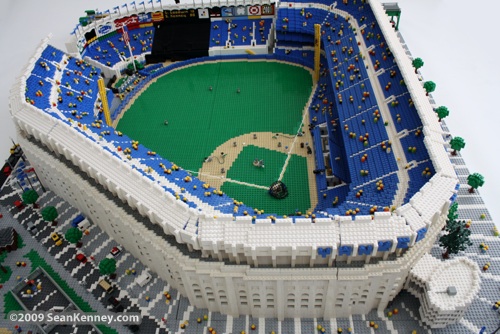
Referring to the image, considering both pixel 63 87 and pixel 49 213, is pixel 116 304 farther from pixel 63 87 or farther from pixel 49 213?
pixel 63 87

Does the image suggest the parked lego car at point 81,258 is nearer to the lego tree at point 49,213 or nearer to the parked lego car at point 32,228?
the lego tree at point 49,213

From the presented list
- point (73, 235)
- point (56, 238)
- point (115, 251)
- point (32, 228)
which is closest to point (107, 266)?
point (115, 251)

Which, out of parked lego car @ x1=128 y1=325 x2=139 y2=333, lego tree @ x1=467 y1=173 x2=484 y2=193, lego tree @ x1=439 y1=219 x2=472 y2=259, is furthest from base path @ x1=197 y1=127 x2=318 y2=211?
parked lego car @ x1=128 y1=325 x2=139 y2=333

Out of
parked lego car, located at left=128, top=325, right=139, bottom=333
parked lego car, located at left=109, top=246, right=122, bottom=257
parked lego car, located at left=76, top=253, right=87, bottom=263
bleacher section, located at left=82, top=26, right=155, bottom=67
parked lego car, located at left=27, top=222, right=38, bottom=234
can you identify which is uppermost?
bleacher section, located at left=82, top=26, right=155, bottom=67

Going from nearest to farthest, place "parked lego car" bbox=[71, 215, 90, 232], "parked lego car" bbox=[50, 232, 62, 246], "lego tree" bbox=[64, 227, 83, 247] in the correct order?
"lego tree" bbox=[64, 227, 83, 247]
"parked lego car" bbox=[50, 232, 62, 246]
"parked lego car" bbox=[71, 215, 90, 232]

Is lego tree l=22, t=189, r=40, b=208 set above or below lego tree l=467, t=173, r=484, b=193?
below

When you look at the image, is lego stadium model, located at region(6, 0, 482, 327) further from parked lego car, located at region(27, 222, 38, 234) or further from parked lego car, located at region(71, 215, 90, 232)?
parked lego car, located at region(27, 222, 38, 234)
